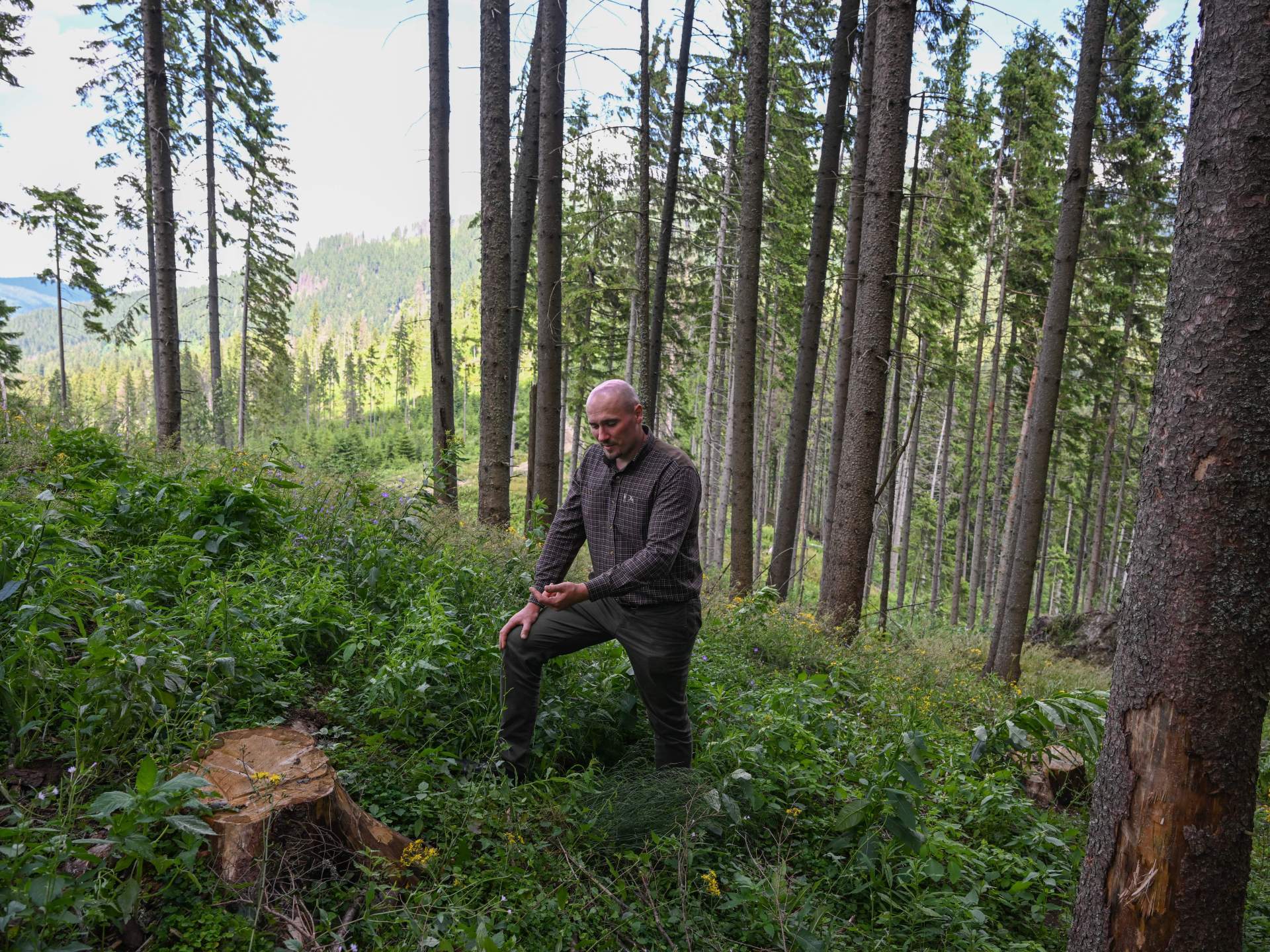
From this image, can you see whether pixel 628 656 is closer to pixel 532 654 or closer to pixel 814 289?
pixel 532 654

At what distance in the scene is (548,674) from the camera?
4.55 m

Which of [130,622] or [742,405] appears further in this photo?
[742,405]

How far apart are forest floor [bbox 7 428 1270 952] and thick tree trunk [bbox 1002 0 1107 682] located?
235 inches

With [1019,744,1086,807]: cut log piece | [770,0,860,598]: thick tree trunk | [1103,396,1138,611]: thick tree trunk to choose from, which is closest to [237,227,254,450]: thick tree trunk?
[770,0,860,598]: thick tree trunk

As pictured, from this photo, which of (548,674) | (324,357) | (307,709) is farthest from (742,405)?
(324,357)

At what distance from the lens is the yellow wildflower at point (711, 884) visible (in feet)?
10.1

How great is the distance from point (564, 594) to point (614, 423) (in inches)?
37.5

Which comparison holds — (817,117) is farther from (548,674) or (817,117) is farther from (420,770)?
(420,770)

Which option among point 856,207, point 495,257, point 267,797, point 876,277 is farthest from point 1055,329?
point 267,797

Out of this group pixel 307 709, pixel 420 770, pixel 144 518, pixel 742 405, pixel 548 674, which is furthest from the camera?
pixel 742 405

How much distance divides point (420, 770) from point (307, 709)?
0.89 m

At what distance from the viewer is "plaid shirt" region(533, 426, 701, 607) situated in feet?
12.2

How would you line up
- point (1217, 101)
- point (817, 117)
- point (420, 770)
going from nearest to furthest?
point (1217, 101)
point (420, 770)
point (817, 117)

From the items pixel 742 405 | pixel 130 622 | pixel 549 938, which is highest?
pixel 742 405
